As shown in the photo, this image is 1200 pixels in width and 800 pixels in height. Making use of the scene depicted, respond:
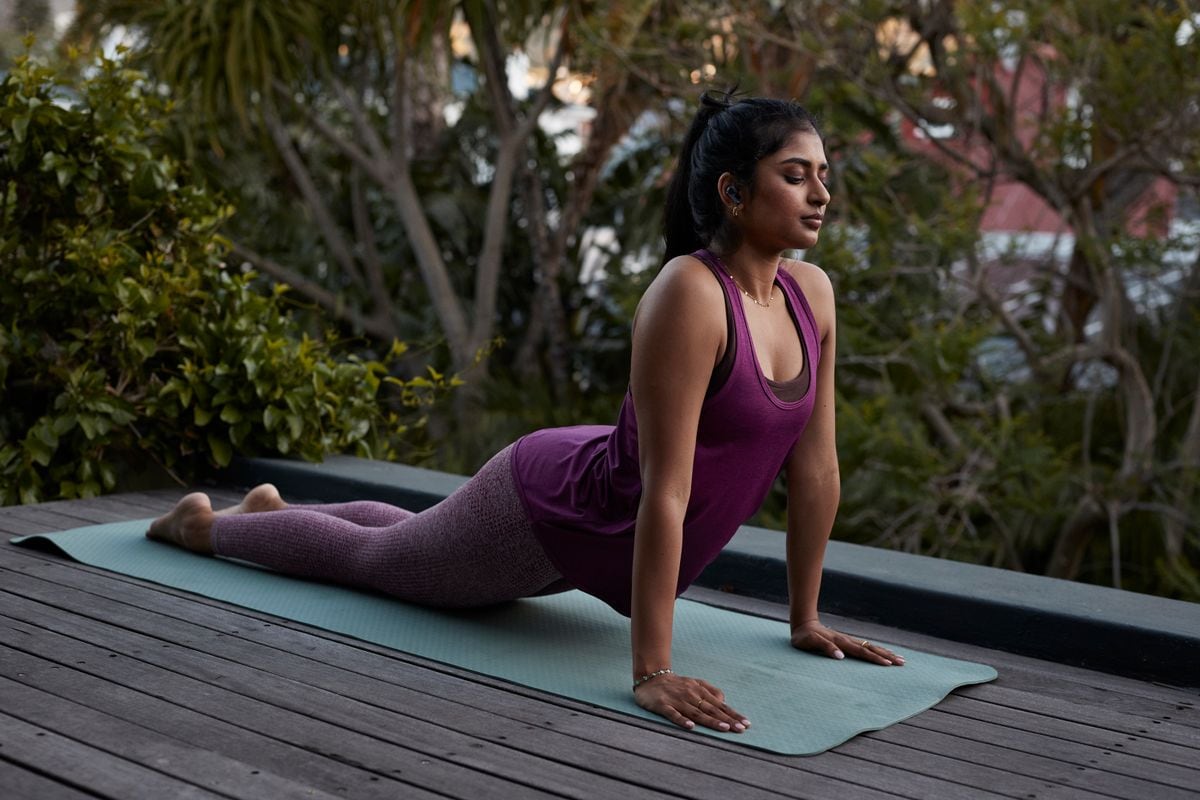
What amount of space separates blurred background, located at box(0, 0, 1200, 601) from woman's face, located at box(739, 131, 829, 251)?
188 centimetres

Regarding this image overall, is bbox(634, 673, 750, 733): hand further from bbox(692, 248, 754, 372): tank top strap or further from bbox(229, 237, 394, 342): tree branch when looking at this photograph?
bbox(229, 237, 394, 342): tree branch

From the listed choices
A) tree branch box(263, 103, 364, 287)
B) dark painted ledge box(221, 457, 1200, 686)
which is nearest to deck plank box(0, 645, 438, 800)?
dark painted ledge box(221, 457, 1200, 686)

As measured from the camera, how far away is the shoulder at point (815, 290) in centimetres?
256

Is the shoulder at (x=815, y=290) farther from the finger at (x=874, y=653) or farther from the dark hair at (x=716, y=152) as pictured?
the finger at (x=874, y=653)

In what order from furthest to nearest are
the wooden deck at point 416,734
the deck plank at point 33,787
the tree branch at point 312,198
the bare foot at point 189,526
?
the tree branch at point 312,198
the bare foot at point 189,526
the wooden deck at point 416,734
the deck plank at point 33,787

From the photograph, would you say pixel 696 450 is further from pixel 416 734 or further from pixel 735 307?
pixel 416 734

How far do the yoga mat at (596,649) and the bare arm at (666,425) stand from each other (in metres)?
0.14

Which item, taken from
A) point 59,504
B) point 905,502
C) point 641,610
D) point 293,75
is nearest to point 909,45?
Answer: point 905,502

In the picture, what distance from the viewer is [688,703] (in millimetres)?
2166

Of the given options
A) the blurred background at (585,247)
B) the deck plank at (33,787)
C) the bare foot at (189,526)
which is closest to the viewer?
the deck plank at (33,787)

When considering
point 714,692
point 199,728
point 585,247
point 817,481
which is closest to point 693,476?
point 817,481

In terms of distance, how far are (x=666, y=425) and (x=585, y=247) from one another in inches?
258

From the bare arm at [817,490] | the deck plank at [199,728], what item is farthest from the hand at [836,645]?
the deck plank at [199,728]

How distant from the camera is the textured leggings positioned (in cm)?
262
